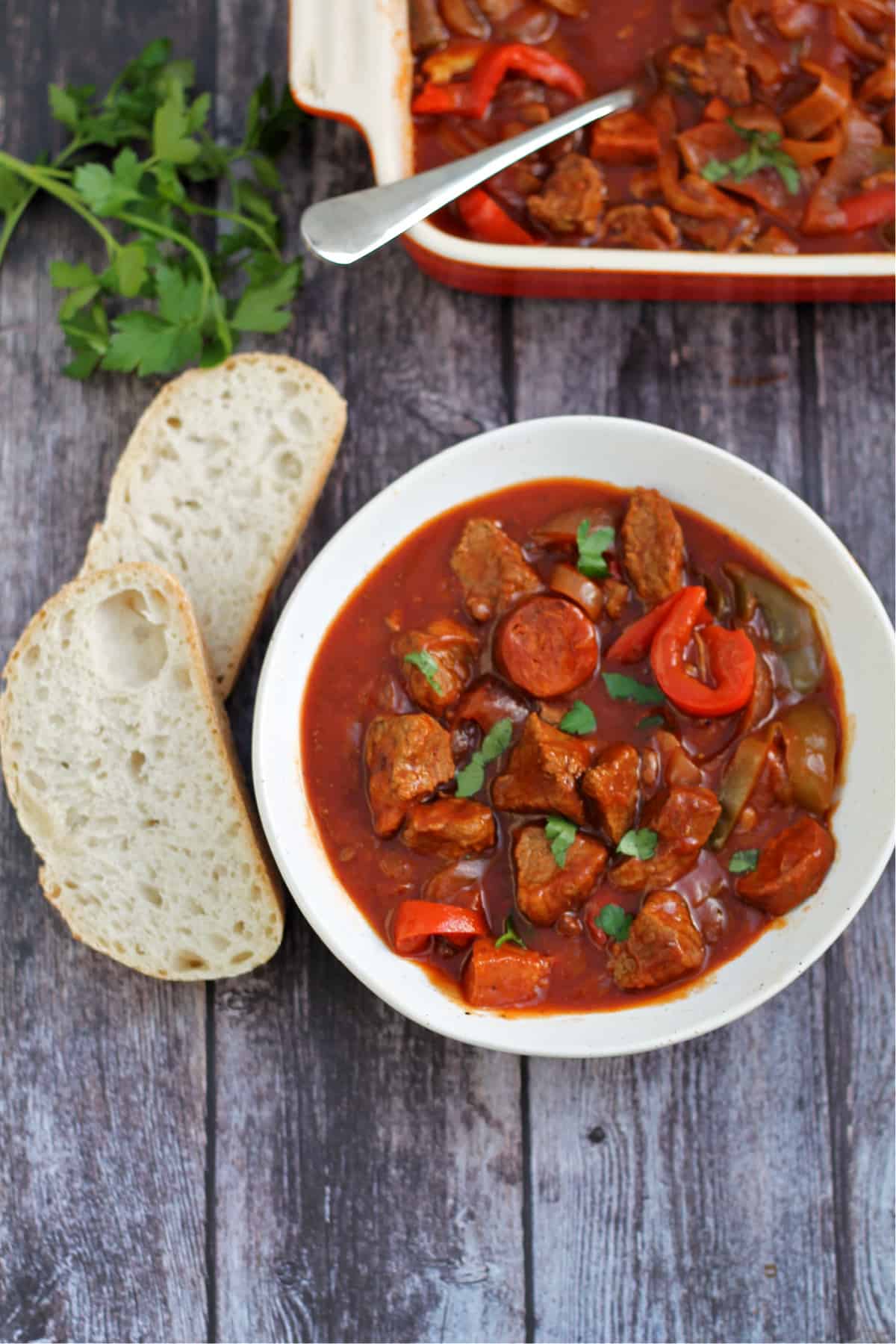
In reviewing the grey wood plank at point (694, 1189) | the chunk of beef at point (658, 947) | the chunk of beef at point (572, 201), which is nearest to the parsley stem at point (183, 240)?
the chunk of beef at point (572, 201)

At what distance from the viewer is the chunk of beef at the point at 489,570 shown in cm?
321

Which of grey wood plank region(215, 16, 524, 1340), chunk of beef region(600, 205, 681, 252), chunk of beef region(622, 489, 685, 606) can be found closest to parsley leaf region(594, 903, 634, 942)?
grey wood plank region(215, 16, 524, 1340)

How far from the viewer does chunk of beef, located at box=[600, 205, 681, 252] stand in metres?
3.42

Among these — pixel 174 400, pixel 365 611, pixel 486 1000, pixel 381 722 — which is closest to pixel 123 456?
pixel 174 400

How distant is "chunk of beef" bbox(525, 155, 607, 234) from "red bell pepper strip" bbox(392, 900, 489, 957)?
178cm

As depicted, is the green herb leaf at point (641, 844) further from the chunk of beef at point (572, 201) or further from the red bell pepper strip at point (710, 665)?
the chunk of beef at point (572, 201)

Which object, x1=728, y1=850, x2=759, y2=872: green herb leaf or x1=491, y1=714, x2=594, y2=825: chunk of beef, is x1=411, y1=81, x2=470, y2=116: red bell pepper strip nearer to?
x1=491, y1=714, x2=594, y2=825: chunk of beef

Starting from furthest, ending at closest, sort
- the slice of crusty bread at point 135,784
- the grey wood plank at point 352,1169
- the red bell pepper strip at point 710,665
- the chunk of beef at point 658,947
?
the grey wood plank at point 352,1169
the slice of crusty bread at point 135,784
the red bell pepper strip at point 710,665
the chunk of beef at point 658,947

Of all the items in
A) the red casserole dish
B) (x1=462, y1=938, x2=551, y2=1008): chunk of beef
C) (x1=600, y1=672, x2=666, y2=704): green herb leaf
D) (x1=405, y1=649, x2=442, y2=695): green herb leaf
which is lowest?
(x1=462, y1=938, x2=551, y2=1008): chunk of beef

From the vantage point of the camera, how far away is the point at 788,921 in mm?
3115

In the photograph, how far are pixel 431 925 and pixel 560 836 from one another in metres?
0.37

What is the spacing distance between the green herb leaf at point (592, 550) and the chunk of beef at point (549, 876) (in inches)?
25.8

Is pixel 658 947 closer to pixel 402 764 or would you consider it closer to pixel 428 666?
pixel 402 764

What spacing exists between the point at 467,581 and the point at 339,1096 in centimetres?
143
